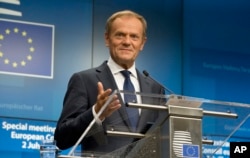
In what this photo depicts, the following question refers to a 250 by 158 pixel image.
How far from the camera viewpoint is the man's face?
8.55 ft

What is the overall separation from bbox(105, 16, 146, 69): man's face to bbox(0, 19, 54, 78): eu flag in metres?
2.31

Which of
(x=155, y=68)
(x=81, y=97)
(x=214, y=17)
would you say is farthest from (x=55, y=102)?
(x=81, y=97)

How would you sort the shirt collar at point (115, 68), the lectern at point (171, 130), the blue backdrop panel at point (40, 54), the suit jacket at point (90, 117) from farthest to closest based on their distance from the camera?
the blue backdrop panel at point (40, 54)
the shirt collar at point (115, 68)
the suit jacket at point (90, 117)
the lectern at point (171, 130)

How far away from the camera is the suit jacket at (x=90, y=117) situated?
1.78 m

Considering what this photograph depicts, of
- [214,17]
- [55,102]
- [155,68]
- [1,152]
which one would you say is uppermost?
[214,17]

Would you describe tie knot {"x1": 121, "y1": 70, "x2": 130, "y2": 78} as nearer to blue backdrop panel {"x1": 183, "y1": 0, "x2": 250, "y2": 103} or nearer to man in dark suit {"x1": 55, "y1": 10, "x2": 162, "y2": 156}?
man in dark suit {"x1": 55, "y1": 10, "x2": 162, "y2": 156}

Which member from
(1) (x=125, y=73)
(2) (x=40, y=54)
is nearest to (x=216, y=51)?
(2) (x=40, y=54)

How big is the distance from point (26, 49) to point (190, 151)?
Answer: 3.43m

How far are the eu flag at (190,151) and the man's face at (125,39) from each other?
3.20 ft

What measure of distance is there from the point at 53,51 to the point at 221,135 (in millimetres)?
3174

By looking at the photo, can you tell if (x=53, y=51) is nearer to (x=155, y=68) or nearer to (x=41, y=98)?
Result: (x=41, y=98)

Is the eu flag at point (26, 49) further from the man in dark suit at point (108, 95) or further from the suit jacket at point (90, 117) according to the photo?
the suit jacket at point (90, 117)

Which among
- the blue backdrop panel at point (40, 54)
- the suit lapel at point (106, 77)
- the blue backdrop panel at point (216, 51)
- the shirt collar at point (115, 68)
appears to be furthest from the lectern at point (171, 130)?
the blue backdrop panel at point (216, 51)

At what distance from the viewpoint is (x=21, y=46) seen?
4938 mm
